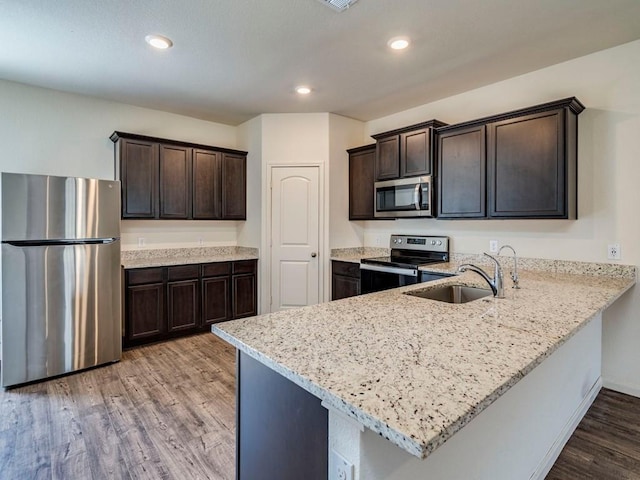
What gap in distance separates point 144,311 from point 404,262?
2741mm

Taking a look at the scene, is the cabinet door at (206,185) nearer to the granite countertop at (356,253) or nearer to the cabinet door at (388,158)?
the granite countertop at (356,253)

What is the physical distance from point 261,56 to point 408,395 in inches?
112

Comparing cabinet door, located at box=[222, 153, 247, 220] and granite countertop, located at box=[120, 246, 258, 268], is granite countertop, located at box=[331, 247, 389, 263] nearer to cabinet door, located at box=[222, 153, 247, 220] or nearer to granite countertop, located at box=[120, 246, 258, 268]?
granite countertop, located at box=[120, 246, 258, 268]

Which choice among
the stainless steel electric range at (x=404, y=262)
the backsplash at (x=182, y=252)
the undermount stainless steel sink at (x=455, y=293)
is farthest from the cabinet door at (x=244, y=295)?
the undermount stainless steel sink at (x=455, y=293)

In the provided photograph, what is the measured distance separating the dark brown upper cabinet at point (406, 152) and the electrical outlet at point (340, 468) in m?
3.01

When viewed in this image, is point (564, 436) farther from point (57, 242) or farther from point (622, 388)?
point (57, 242)

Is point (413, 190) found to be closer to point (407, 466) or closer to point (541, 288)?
point (541, 288)

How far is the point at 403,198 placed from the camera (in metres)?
3.68

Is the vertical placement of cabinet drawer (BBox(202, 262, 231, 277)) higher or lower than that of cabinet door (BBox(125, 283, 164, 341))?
higher

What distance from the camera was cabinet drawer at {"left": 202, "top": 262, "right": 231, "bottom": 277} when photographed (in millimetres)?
4027

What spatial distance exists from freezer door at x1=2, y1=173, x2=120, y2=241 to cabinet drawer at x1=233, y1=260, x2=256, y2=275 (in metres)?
1.43

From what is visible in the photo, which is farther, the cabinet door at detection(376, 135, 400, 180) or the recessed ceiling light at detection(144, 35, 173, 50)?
the cabinet door at detection(376, 135, 400, 180)

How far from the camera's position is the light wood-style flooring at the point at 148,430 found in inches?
73.0

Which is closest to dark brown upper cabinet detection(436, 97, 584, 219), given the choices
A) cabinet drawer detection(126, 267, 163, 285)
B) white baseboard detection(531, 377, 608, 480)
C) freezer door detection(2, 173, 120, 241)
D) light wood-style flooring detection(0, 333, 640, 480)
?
white baseboard detection(531, 377, 608, 480)
